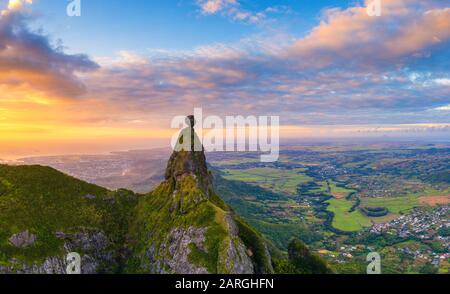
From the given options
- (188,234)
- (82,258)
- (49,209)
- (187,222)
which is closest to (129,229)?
(82,258)

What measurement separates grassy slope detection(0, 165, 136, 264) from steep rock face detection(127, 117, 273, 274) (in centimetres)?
642

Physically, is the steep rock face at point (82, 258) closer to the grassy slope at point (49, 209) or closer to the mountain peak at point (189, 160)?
the grassy slope at point (49, 209)

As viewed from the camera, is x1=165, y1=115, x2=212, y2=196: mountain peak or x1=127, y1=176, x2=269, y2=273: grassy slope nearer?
x1=127, y1=176, x2=269, y2=273: grassy slope

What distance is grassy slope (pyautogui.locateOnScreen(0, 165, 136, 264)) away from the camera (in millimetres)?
65625

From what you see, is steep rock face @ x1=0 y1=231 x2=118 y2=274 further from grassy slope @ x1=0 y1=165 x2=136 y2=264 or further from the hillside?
grassy slope @ x1=0 y1=165 x2=136 y2=264

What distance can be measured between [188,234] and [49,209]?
106ft

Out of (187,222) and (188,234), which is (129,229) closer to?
(187,222)

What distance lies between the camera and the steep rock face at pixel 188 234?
62562 mm

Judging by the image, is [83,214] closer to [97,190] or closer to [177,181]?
[97,190]

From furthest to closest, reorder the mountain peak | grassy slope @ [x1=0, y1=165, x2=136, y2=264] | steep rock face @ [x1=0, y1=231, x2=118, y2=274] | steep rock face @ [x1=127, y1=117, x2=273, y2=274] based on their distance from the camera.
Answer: the mountain peak < grassy slope @ [x1=0, y1=165, x2=136, y2=264] < steep rock face @ [x1=127, y1=117, x2=273, y2=274] < steep rock face @ [x1=0, y1=231, x2=118, y2=274]

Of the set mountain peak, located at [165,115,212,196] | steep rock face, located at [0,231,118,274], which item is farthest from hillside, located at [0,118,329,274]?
mountain peak, located at [165,115,212,196]

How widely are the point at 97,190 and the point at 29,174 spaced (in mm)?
16843
